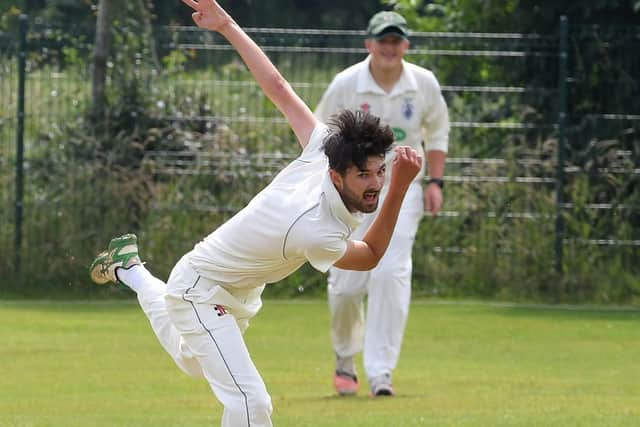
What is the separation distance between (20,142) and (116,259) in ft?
23.1

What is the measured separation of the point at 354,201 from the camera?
234 inches

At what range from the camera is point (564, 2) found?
50.3 feet

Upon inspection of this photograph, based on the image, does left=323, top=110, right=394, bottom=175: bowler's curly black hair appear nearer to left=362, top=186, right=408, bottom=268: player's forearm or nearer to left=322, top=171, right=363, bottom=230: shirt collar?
left=322, top=171, right=363, bottom=230: shirt collar

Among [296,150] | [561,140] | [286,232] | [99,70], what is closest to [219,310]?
[286,232]

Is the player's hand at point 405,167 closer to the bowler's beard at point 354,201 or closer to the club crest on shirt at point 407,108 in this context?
the bowler's beard at point 354,201

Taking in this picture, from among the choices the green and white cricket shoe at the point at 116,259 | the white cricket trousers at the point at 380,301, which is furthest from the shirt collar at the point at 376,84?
the green and white cricket shoe at the point at 116,259

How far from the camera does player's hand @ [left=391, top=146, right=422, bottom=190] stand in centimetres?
596

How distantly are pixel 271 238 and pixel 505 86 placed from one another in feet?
28.1

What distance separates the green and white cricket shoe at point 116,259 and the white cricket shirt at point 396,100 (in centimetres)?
228

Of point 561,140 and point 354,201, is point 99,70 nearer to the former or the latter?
point 561,140

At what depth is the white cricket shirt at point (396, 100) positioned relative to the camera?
933 centimetres

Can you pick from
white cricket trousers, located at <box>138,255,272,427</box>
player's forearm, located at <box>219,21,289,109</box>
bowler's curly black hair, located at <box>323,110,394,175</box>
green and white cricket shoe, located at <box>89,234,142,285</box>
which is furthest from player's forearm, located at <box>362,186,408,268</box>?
green and white cricket shoe, located at <box>89,234,142,285</box>

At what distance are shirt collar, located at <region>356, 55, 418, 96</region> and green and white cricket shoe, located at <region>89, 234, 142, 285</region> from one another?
2.43 meters

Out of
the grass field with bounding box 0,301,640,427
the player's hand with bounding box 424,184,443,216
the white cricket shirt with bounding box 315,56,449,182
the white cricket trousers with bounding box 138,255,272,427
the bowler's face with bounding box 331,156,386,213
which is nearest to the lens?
the bowler's face with bounding box 331,156,386,213
